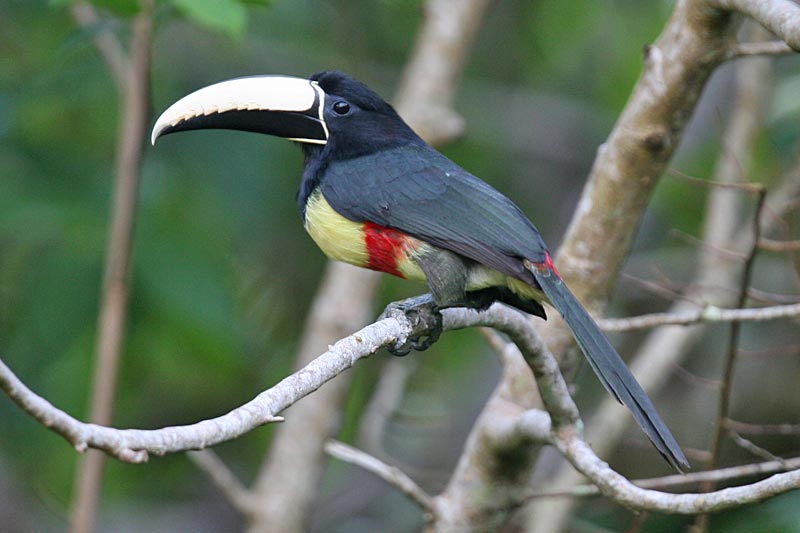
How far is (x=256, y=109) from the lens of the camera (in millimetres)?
3258

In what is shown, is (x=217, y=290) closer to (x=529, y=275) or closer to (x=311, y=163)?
(x=311, y=163)

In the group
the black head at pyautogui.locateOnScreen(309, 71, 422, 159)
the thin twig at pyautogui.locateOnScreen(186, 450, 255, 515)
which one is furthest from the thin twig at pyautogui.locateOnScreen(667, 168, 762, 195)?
the thin twig at pyautogui.locateOnScreen(186, 450, 255, 515)

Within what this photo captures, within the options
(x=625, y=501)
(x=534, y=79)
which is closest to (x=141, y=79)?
(x=625, y=501)

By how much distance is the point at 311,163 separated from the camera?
11.2 ft

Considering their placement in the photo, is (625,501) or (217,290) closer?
(625,501)

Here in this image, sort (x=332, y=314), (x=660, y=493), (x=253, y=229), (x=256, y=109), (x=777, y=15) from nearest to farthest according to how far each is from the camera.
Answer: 1. (x=660, y=493)
2. (x=777, y=15)
3. (x=256, y=109)
4. (x=332, y=314)
5. (x=253, y=229)

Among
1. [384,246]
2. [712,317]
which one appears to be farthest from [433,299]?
[712,317]

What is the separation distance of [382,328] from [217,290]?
209cm

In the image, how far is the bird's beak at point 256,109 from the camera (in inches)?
124

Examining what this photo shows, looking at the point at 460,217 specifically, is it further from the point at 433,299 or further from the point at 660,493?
the point at 660,493

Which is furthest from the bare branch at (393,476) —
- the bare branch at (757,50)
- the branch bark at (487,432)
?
the bare branch at (757,50)

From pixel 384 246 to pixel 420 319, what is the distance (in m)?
0.31

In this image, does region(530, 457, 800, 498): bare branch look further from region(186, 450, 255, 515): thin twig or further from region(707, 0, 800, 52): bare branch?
region(186, 450, 255, 515): thin twig

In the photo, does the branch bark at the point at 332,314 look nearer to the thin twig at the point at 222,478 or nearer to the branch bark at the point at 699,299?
the thin twig at the point at 222,478
